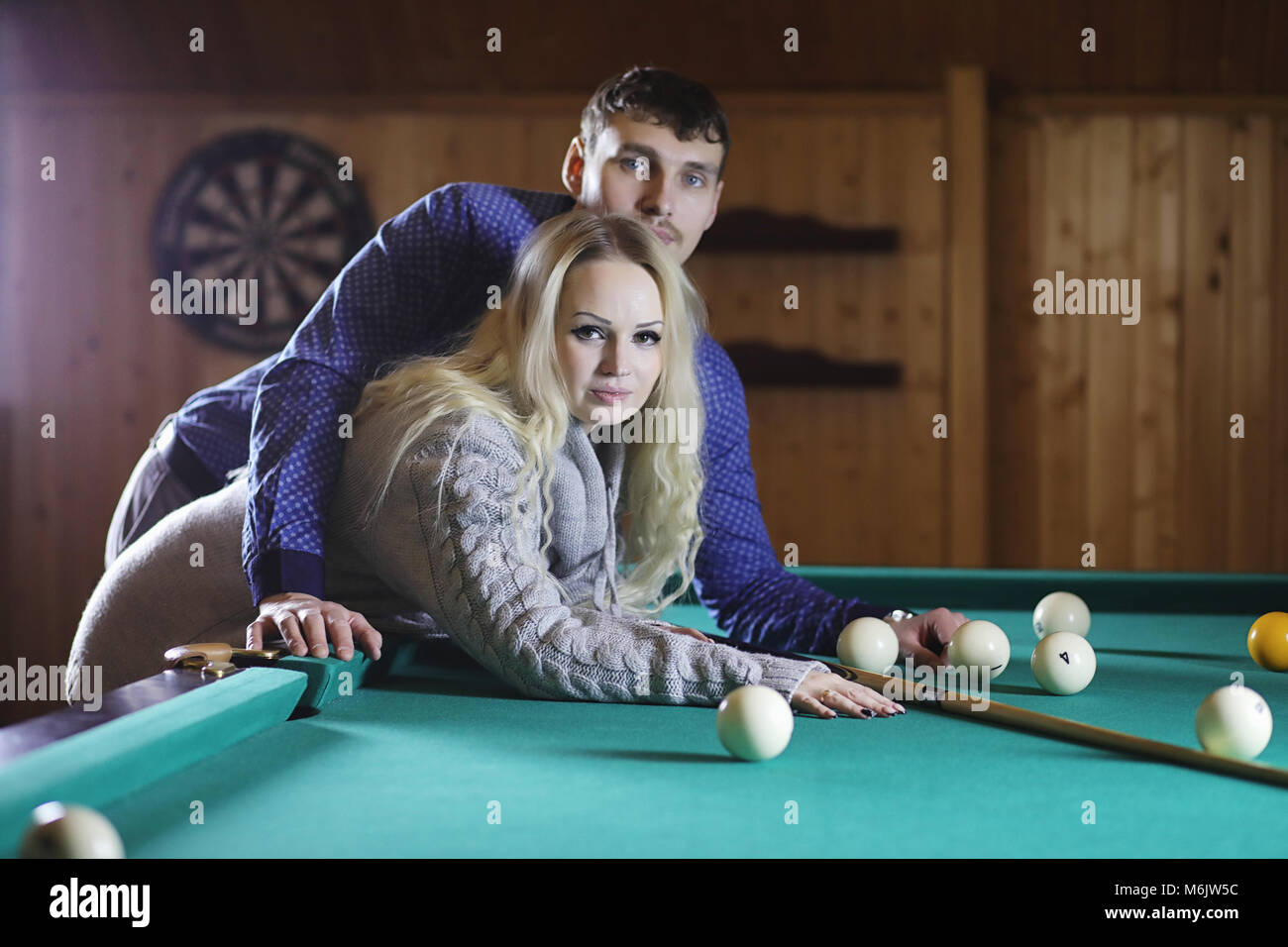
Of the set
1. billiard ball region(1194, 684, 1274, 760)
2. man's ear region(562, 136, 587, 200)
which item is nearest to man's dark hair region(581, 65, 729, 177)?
man's ear region(562, 136, 587, 200)

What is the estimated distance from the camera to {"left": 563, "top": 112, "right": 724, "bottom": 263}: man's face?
241 cm

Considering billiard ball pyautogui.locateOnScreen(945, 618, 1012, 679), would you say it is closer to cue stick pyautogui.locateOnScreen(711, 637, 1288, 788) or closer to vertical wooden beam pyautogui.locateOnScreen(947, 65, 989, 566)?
cue stick pyautogui.locateOnScreen(711, 637, 1288, 788)

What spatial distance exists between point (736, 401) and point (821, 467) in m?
2.80

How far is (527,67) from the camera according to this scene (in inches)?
209

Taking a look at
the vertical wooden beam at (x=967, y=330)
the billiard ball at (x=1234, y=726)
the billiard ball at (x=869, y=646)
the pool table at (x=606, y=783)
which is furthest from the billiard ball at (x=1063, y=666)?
the vertical wooden beam at (x=967, y=330)

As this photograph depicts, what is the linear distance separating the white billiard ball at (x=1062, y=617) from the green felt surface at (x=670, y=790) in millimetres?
591

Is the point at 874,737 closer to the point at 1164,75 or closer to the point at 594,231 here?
the point at 594,231

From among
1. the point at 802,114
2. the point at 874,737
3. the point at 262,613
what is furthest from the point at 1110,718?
the point at 802,114

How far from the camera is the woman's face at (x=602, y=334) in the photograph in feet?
6.44

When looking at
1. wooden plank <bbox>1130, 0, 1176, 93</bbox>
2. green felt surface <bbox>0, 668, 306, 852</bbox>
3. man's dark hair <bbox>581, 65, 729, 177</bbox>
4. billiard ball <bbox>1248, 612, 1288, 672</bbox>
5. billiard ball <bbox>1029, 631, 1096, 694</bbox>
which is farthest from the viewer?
wooden plank <bbox>1130, 0, 1176, 93</bbox>

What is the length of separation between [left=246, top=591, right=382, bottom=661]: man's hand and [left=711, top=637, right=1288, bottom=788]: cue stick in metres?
0.70

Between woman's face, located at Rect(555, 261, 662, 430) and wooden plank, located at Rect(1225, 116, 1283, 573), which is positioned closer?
woman's face, located at Rect(555, 261, 662, 430)

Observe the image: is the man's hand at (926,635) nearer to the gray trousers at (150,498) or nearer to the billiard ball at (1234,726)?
the billiard ball at (1234,726)

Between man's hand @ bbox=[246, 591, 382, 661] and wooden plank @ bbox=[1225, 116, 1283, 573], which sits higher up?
wooden plank @ bbox=[1225, 116, 1283, 573]
